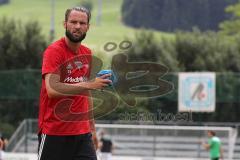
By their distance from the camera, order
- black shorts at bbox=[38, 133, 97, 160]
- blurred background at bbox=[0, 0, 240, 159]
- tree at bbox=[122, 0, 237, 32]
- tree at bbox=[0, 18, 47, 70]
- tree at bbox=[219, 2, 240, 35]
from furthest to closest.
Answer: tree at bbox=[122, 0, 237, 32] → tree at bbox=[219, 2, 240, 35] → tree at bbox=[0, 18, 47, 70] → blurred background at bbox=[0, 0, 240, 159] → black shorts at bbox=[38, 133, 97, 160]

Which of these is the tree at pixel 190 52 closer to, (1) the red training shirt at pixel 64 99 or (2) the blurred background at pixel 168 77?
(2) the blurred background at pixel 168 77

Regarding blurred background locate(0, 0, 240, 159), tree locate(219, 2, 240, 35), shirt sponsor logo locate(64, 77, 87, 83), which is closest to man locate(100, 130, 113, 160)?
blurred background locate(0, 0, 240, 159)

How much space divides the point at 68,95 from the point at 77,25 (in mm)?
578

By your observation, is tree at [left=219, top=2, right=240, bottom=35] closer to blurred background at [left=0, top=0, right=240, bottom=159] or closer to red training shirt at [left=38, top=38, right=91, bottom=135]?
blurred background at [left=0, top=0, right=240, bottom=159]

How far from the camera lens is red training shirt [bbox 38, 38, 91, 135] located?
6.29 m

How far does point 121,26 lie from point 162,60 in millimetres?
49840

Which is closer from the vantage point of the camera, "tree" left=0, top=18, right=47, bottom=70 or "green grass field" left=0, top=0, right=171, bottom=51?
"tree" left=0, top=18, right=47, bottom=70

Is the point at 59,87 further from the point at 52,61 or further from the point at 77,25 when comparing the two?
the point at 77,25

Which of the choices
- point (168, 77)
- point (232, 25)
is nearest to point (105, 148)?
point (168, 77)

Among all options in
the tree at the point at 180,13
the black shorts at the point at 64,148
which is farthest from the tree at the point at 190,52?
the black shorts at the point at 64,148

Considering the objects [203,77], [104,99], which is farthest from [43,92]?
[203,77]

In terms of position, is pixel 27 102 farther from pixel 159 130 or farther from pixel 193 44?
pixel 193 44

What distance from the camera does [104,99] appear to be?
33.3ft

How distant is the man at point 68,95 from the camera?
6.23m
